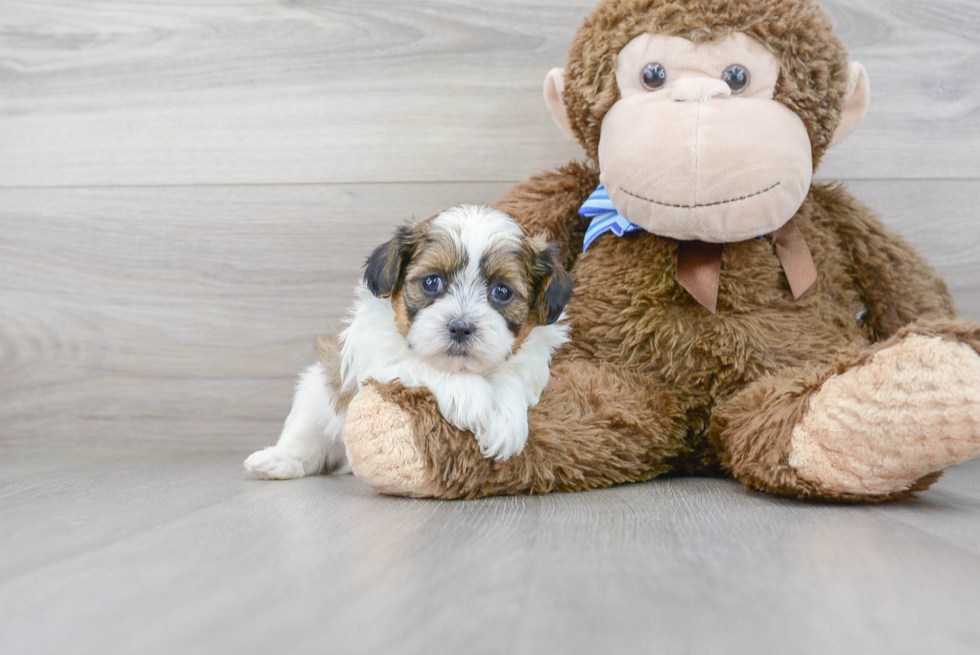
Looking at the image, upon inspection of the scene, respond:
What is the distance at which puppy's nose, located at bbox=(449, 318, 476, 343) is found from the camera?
3.80 ft

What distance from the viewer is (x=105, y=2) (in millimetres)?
1836

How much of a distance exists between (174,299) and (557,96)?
1.02 m

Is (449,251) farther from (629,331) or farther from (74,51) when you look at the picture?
(74,51)

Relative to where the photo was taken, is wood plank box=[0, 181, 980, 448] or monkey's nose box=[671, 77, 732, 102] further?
wood plank box=[0, 181, 980, 448]

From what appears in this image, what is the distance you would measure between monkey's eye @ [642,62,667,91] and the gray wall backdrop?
0.47m

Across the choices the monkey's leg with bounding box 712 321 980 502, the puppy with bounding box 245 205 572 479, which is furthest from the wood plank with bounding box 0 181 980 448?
the monkey's leg with bounding box 712 321 980 502

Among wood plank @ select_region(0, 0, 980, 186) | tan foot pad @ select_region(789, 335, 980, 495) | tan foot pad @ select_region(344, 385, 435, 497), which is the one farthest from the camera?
wood plank @ select_region(0, 0, 980, 186)

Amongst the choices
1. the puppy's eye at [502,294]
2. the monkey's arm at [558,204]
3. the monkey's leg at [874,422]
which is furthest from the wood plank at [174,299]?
the monkey's leg at [874,422]

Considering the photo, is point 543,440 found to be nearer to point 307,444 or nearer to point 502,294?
point 502,294

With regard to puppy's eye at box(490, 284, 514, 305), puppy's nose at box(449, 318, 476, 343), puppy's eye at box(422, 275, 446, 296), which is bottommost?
puppy's nose at box(449, 318, 476, 343)

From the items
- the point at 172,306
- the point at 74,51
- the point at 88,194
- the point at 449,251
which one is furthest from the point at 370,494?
the point at 74,51

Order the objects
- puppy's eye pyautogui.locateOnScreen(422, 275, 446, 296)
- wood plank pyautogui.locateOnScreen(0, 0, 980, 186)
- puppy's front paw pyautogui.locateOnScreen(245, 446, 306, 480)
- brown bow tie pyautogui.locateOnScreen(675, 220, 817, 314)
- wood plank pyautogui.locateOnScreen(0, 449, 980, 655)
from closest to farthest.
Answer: wood plank pyautogui.locateOnScreen(0, 449, 980, 655) → puppy's eye pyautogui.locateOnScreen(422, 275, 446, 296) → brown bow tie pyautogui.locateOnScreen(675, 220, 817, 314) → puppy's front paw pyautogui.locateOnScreen(245, 446, 306, 480) → wood plank pyautogui.locateOnScreen(0, 0, 980, 186)

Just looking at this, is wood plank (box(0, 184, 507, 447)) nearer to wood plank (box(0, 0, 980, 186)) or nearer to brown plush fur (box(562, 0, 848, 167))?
wood plank (box(0, 0, 980, 186))

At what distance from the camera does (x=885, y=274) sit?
4.79ft
